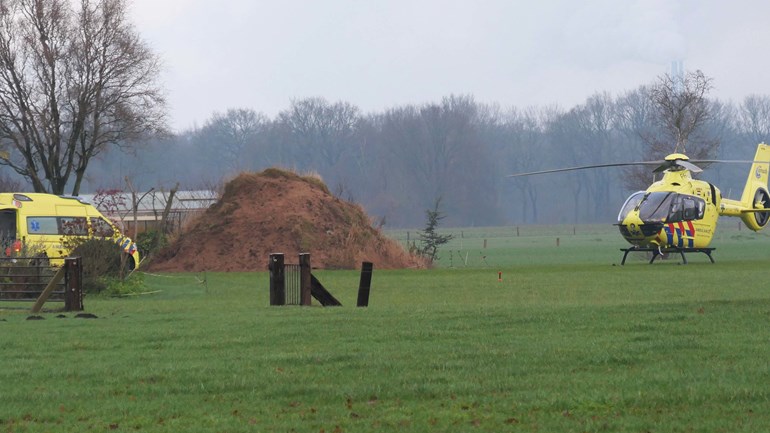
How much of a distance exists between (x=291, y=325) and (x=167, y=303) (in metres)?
8.61

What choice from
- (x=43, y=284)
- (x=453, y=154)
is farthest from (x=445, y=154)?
(x=43, y=284)

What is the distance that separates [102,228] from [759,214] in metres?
28.4

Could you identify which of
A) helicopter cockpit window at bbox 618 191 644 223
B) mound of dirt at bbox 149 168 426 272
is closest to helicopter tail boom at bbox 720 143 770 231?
helicopter cockpit window at bbox 618 191 644 223

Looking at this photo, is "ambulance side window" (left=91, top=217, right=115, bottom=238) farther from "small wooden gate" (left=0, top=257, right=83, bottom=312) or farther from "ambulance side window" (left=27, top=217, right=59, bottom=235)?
"small wooden gate" (left=0, top=257, right=83, bottom=312)

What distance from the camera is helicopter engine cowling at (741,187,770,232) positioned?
48531mm

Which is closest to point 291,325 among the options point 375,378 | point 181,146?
point 375,378

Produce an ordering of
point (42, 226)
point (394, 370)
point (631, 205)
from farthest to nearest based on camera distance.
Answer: point (631, 205) → point (42, 226) → point (394, 370)

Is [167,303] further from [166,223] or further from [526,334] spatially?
[166,223]

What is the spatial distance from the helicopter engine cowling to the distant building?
72.7 ft

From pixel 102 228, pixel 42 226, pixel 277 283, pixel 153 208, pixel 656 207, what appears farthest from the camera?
pixel 153 208

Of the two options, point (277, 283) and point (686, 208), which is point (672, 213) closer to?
point (686, 208)

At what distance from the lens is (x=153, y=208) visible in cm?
6197

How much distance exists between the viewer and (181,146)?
179 meters

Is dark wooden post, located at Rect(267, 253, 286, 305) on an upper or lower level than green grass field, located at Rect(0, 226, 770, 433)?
upper
